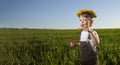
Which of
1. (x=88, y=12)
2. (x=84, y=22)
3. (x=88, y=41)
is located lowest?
(x=88, y=41)

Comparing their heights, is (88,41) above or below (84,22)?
below

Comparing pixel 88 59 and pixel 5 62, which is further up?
pixel 88 59

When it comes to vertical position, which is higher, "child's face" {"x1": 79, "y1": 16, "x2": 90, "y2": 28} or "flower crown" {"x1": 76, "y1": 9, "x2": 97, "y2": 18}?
"flower crown" {"x1": 76, "y1": 9, "x2": 97, "y2": 18}

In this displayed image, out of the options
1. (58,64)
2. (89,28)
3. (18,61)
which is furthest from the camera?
(18,61)

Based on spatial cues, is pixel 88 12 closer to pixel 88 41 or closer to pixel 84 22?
pixel 84 22

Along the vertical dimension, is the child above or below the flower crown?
below

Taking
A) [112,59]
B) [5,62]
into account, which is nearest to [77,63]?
[112,59]

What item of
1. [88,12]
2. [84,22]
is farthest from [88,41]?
[88,12]

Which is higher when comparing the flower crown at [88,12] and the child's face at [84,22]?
the flower crown at [88,12]

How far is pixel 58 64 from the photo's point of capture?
7.32 metres

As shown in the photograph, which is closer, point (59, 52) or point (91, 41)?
point (91, 41)

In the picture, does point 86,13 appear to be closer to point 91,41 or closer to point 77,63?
point 91,41

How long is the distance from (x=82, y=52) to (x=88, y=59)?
0.46 feet

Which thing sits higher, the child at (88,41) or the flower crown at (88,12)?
the flower crown at (88,12)
